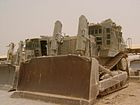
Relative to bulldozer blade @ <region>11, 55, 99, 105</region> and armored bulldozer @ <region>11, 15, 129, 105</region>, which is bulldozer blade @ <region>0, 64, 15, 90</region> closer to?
armored bulldozer @ <region>11, 15, 129, 105</region>

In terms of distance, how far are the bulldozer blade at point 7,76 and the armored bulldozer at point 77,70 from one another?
1.43 m

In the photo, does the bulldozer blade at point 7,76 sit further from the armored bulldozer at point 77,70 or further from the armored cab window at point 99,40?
the armored cab window at point 99,40

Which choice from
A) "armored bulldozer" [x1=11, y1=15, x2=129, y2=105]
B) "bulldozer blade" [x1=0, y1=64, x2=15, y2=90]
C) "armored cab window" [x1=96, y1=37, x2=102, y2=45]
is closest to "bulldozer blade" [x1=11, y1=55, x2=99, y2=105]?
"armored bulldozer" [x1=11, y1=15, x2=129, y2=105]

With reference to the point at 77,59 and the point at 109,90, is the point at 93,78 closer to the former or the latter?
the point at 77,59

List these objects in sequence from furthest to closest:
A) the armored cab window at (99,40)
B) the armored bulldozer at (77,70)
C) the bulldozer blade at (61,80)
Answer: the armored cab window at (99,40), the armored bulldozer at (77,70), the bulldozer blade at (61,80)

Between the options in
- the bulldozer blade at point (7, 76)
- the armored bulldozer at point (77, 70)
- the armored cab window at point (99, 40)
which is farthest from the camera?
the armored cab window at point (99, 40)

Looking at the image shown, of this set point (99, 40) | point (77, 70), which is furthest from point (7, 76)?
point (77, 70)

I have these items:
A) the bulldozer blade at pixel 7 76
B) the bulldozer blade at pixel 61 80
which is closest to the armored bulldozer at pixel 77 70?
the bulldozer blade at pixel 61 80

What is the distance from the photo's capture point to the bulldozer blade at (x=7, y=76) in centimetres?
784

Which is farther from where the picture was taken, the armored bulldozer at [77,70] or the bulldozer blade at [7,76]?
the bulldozer blade at [7,76]

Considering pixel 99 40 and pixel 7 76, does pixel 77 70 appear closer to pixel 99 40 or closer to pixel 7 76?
pixel 99 40

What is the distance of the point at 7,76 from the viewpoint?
323 inches

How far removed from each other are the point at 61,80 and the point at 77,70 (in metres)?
0.45

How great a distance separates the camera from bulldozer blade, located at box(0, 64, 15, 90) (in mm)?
7844
